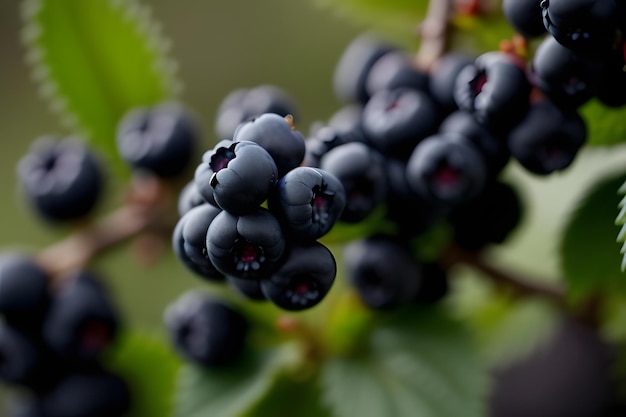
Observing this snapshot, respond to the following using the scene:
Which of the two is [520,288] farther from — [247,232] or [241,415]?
[247,232]

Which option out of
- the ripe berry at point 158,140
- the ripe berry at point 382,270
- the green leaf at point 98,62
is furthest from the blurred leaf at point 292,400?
the green leaf at point 98,62

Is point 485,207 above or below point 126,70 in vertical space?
below

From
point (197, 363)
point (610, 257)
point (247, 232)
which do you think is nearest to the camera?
point (247, 232)

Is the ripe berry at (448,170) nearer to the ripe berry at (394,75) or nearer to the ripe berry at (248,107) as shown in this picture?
the ripe berry at (394,75)

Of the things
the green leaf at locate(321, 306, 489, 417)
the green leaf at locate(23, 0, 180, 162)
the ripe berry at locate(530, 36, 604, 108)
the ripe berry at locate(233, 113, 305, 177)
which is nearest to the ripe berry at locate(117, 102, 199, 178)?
the green leaf at locate(23, 0, 180, 162)

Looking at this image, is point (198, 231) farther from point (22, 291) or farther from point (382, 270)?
point (22, 291)

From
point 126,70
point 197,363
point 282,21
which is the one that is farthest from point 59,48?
point 282,21
